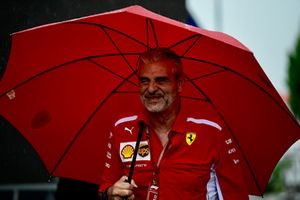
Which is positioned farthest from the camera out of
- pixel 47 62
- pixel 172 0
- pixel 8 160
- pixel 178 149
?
pixel 172 0

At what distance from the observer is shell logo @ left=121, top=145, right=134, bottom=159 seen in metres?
3.77

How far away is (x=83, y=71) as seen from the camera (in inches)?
165

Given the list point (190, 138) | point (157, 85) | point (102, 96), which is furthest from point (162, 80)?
point (102, 96)

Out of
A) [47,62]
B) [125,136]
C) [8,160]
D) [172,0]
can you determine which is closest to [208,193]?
[125,136]

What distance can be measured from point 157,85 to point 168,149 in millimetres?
399

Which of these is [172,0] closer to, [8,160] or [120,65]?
[8,160]

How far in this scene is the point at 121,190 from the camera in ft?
11.6

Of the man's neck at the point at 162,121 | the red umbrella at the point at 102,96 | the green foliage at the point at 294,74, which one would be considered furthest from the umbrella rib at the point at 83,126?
the green foliage at the point at 294,74

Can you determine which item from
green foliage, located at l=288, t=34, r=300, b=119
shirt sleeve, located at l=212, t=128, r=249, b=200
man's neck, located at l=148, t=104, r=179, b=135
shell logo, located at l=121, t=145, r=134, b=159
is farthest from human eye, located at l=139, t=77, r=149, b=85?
green foliage, located at l=288, t=34, r=300, b=119

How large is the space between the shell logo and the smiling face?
0.85ft

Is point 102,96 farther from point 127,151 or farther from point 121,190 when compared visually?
point 121,190

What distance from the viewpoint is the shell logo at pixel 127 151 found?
3.77m

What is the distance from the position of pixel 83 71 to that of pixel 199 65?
781mm

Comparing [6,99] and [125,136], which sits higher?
[6,99]
